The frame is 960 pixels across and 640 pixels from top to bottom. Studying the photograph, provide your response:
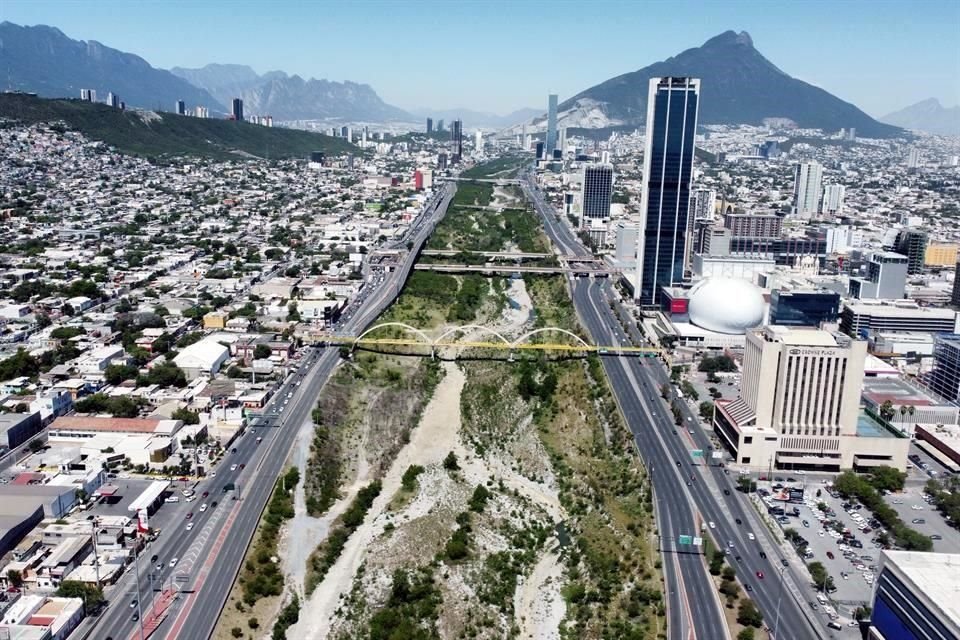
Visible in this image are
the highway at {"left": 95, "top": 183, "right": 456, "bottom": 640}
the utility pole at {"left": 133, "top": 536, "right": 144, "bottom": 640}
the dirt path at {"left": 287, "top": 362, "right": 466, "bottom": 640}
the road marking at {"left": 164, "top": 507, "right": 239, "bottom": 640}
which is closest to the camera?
the utility pole at {"left": 133, "top": 536, "right": 144, "bottom": 640}

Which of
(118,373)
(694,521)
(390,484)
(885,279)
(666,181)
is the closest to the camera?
(694,521)

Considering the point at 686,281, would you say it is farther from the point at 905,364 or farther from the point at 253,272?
the point at 253,272

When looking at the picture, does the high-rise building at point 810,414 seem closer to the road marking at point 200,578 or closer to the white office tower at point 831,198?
the road marking at point 200,578

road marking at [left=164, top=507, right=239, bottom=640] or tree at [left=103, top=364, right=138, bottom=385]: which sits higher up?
tree at [left=103, top=364, right=138, bottom=385]

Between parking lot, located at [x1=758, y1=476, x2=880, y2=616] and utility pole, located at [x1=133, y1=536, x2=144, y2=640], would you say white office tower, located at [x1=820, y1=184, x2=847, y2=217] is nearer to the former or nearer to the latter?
parking lot, located at [x1=758, y1=476, x2=880, y2=616]

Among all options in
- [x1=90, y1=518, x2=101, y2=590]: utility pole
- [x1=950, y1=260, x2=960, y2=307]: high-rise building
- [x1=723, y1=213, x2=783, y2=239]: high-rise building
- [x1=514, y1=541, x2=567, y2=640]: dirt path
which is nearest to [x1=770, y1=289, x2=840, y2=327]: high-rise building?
[x1=950, y1=260, x2=960, y2=307]: high-rise building

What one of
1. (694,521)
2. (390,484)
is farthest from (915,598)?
(390,484)

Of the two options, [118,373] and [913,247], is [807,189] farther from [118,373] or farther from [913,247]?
[118,373]

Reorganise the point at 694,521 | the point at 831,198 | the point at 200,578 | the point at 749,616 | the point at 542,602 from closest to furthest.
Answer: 1. the point at 749,616
2. the point at 200,578
3. the point at 542,602
4. the point at 694,521
5. the point at 831,198
